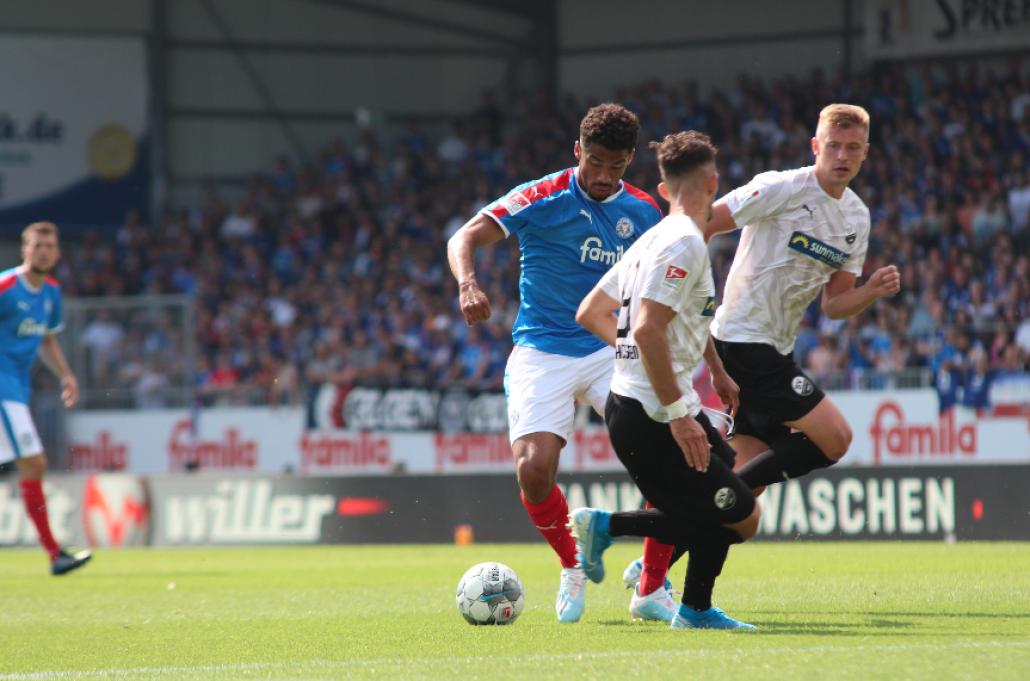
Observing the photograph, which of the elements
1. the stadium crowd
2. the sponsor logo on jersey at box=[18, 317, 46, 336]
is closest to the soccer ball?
the sponsor logo on jersey at box=[18, 317, 46, 336]

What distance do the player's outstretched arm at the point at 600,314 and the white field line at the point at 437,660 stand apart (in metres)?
1.32

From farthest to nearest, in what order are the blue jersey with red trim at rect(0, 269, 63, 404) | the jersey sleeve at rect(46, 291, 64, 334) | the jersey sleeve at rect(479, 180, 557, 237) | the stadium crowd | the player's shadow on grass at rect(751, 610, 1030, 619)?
the stadium crowd → the jersey sleeve at rect(46, 291, 64, 334) → the blue jersey with red trim at rect(0, 269, 63, 404) → the jersey sleeve at rect(479, 180, 557, 237) → the player's shadow on grass at rect(751, 610, 1030, 619)

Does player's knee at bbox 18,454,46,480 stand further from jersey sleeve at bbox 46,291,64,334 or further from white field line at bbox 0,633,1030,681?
white field line at bbox 0,633,1030,681

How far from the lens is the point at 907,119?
73.6ft

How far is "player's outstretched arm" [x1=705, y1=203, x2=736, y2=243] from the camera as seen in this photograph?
283 inches

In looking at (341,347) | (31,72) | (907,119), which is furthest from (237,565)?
(31,72)

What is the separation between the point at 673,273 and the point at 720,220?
1347mm

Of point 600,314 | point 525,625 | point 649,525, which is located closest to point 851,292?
point 600,314

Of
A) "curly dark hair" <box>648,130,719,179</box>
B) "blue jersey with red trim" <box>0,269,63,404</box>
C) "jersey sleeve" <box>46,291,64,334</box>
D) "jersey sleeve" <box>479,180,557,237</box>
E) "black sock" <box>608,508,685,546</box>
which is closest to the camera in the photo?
"curly dark hair" <box>648,130,719,179</box>

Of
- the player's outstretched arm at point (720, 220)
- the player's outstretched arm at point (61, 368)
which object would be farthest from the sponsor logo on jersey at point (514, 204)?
the player's outstretched arm at point (61, 368)

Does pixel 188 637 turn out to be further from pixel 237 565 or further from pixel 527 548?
pixel 527 548

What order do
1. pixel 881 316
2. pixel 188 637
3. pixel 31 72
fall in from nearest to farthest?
pixel 188 637 < pixel 881 316 < pixel 31 72

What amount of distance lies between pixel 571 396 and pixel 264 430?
13.7 m

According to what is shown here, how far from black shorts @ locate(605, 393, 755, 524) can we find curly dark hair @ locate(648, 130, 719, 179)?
36.0 inches
